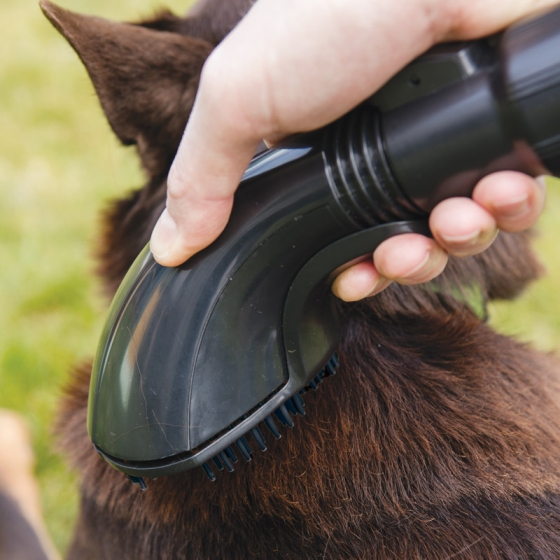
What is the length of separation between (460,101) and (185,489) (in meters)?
0.67

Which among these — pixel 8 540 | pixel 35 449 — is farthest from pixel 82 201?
pixel 8 540

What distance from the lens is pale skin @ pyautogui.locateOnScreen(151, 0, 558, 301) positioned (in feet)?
2.20

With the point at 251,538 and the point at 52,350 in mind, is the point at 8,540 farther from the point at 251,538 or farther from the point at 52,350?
the point at 52,350

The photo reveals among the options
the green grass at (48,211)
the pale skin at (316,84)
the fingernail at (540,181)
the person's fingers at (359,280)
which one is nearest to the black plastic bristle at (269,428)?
the person's fingers at (359,280)

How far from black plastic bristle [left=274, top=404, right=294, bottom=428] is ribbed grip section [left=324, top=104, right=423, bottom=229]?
286 mm

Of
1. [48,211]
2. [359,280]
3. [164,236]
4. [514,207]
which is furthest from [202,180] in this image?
Answer: [48,211]

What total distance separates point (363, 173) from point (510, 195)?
16cm

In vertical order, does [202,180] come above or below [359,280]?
above

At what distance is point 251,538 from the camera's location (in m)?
0.95

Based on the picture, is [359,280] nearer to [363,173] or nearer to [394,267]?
[394,267]

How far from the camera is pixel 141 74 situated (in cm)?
99

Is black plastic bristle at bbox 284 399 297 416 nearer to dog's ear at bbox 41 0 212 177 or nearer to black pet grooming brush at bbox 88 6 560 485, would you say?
black pet grooming brush at bbox 88 6 560 485

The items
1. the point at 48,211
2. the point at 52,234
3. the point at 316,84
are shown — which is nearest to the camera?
the point at 316,84

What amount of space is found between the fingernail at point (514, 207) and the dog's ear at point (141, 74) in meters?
0.53
